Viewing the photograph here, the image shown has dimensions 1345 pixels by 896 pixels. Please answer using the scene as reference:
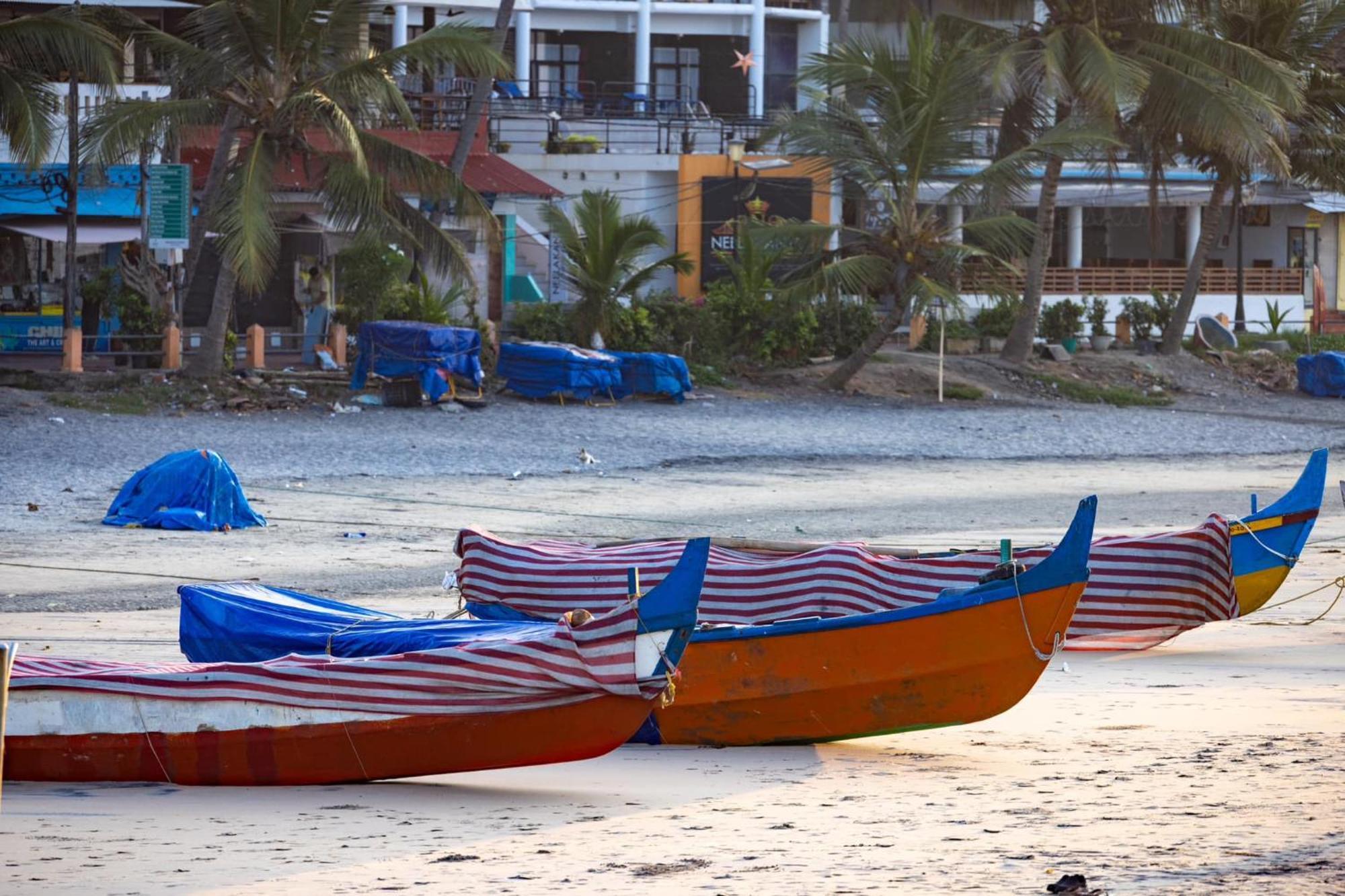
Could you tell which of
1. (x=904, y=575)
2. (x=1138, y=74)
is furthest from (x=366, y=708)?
(x=1138, y=74)

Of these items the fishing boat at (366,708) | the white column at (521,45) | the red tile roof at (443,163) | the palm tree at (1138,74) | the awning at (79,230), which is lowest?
the fishing boat at (366,708)

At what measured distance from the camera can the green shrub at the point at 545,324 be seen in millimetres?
28016

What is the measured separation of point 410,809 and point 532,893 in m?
1.60

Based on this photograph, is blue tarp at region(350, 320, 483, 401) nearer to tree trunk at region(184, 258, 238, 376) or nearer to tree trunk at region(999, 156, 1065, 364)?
tree trunk at region(184, 258, 238, 376)

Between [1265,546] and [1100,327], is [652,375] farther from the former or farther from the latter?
[1265,546]

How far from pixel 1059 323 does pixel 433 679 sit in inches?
1133

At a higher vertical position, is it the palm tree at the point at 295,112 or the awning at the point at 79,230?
the palm tree at the point at 295,112

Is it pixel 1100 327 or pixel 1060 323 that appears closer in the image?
pixel 1060 323

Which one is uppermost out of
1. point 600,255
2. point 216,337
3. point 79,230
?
point 79,230

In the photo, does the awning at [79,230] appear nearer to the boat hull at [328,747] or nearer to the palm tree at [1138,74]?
the palm tree at [1138,74]

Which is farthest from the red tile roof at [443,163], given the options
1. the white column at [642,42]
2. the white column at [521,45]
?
the white column at [642,42]

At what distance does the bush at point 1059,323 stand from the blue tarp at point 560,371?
466 inches

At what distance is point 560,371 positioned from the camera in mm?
25469

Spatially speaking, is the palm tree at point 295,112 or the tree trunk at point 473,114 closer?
the palm tree at point 295,112
